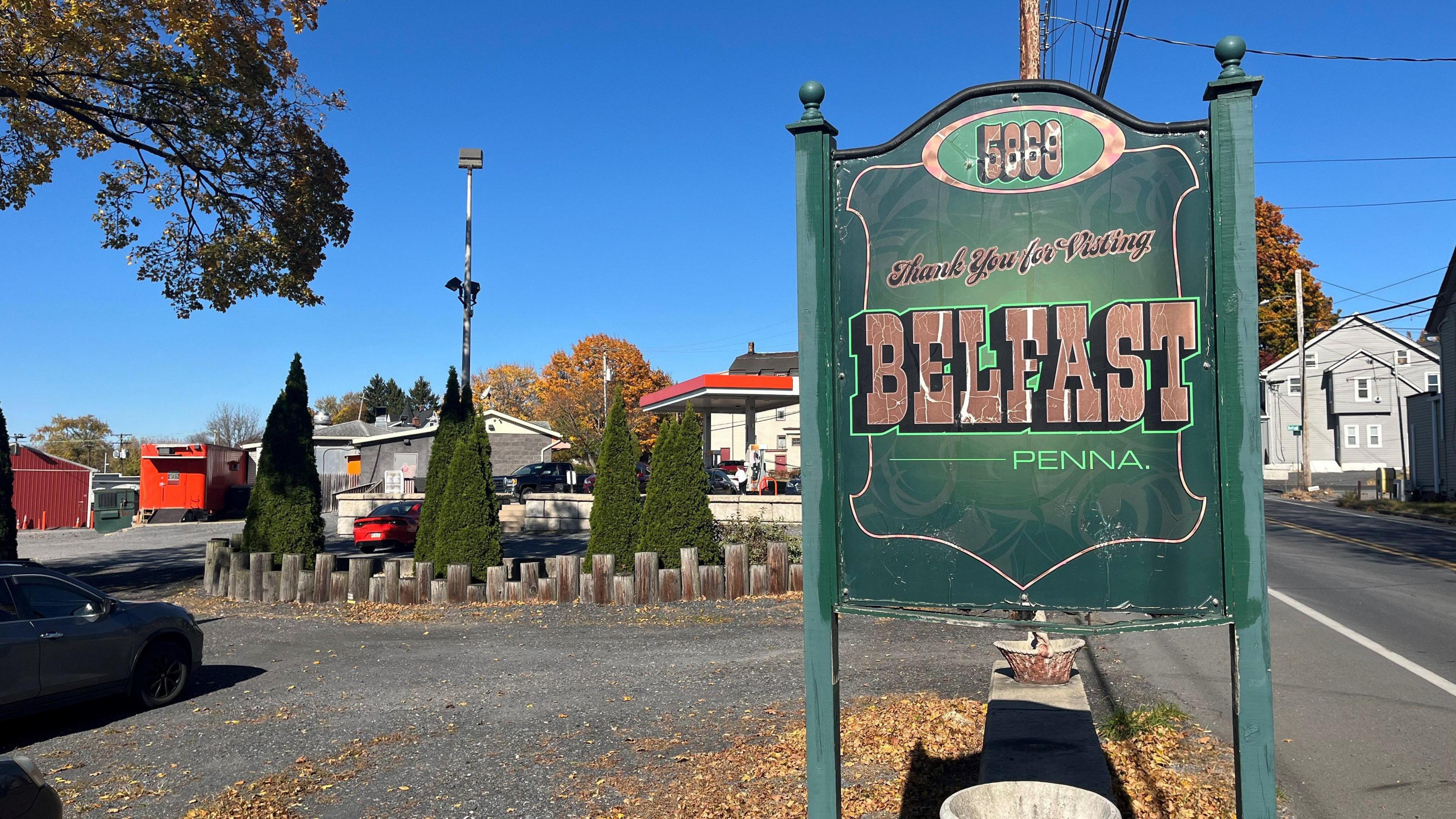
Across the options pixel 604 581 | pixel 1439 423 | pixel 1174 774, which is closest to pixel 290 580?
pixel 604 581

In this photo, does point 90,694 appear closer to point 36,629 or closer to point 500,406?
point 36,629

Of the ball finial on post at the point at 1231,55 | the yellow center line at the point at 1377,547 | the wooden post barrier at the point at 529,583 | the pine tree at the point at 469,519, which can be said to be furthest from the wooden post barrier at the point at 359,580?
the ball finial on post at the point at 1231,55

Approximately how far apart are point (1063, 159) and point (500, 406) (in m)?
92.8

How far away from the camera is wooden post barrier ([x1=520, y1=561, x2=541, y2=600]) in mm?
15719

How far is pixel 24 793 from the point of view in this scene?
4.67 m

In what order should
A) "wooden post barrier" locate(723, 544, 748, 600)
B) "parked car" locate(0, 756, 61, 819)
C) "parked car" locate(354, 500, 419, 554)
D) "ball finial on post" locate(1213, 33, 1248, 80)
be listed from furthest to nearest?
"parked car" locate(354, 500, 419, 554)
"wooden post barrier" locate(723, 544, 748, 600)
"parked car" locate(0, 756, 61, 819)
"ball finial on post" locate(1213, 33, 1248, 80)

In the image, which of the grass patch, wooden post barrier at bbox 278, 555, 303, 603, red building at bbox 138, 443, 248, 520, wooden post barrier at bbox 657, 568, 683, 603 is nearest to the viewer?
the grass patch

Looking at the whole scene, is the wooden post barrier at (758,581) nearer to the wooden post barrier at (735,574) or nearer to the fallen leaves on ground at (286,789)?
the wooden post barrier at (735,574)

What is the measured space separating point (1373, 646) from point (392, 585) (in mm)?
13266

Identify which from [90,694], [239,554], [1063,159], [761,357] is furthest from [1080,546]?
[761,357]

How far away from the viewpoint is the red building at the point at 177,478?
1517 inches

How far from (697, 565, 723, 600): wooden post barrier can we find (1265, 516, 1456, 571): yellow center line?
8450 mm

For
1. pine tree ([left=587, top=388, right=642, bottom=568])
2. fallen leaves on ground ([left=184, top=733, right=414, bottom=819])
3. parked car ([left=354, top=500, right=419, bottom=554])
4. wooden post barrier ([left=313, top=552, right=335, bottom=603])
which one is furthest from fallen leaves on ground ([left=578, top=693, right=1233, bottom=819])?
parked car ([left=354, top=500, right=419, bottom=554])

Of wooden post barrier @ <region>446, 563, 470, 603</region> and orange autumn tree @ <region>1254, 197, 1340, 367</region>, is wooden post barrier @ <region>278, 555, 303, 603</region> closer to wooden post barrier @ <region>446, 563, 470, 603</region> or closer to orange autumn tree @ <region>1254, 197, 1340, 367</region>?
wooden post barrier @ <region>446, 563, 470, 603</region>
